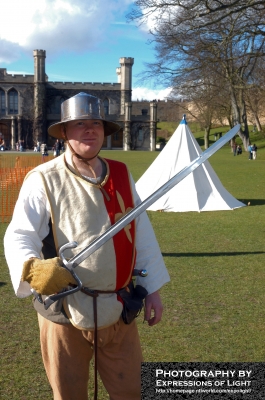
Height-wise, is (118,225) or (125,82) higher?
(125,82)

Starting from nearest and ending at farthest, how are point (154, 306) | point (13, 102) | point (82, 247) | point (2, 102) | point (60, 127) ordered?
point (82, 247) → point (60, 127) → point (154, 306) → point (2, 102) → point (13, 102)

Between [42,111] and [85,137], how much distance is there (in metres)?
67.3

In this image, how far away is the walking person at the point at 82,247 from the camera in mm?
2420

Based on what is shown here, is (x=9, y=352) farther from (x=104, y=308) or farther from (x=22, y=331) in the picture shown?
(x=104, y=308)

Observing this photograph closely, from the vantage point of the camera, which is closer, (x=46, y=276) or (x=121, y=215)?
(x=46, y=276)

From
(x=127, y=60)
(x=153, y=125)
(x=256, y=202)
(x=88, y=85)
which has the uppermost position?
(x=127, y=60)

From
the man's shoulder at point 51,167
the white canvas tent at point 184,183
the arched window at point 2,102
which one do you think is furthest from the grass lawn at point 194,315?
the arched window at point 2,102

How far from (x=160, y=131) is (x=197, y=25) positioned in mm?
63251

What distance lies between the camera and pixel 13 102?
68.1 meters

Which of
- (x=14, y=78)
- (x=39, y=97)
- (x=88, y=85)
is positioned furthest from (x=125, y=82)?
(x=14, y=78)

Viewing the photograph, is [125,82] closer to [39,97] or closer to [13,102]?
[39,97]

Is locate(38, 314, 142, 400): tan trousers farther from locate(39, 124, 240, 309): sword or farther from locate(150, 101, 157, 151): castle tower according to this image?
locate(150, 101, 157, 151): castle tower

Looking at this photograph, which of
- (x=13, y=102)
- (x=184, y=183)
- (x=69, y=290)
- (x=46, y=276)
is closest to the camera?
(x=46, y=276)

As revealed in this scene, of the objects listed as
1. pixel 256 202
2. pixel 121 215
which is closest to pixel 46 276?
pixel 121 215
